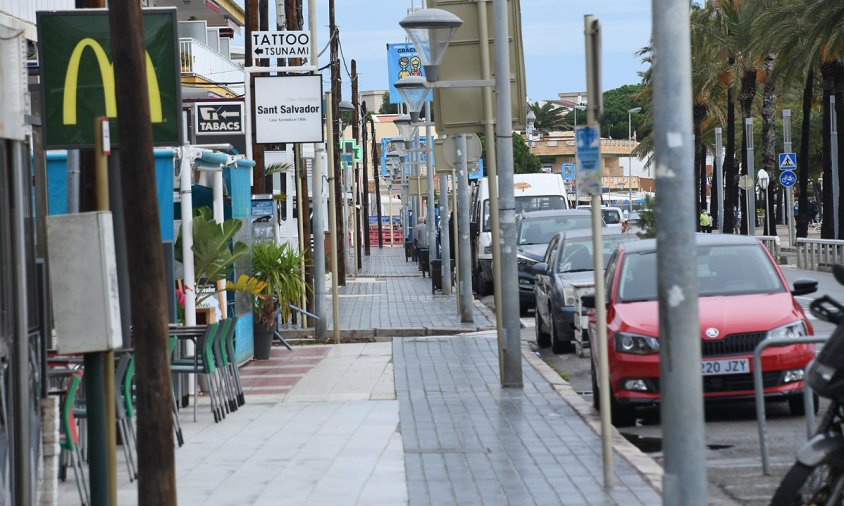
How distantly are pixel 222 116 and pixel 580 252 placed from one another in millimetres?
5555

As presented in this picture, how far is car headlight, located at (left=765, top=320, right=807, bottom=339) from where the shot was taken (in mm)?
12500

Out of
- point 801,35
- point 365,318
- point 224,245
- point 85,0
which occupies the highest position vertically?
point 801,35

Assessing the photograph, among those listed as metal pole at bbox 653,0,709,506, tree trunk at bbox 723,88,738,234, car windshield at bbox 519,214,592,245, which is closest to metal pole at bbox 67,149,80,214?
metal pole at bbox 653,0,709,506

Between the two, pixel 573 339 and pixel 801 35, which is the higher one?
pixel 801 35

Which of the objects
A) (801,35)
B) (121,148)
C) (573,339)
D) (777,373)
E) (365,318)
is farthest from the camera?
(801,35)

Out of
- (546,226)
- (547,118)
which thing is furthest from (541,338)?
(547,118)

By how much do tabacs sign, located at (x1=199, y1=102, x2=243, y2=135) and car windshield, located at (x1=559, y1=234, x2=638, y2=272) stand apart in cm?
504

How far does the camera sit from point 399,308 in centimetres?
3119

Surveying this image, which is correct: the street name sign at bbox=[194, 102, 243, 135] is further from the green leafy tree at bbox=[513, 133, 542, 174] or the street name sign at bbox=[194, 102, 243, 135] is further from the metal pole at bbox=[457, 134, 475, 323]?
the green leafy tree at bbox=[513, 133, 542, 174]

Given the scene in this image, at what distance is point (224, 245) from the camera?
53.7 feet

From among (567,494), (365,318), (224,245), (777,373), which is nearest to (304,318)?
(365,318)

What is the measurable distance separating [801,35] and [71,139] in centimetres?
3828

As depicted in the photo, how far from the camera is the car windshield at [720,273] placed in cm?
1354

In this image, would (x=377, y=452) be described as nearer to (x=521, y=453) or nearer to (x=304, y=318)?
(x=521, y=453)
